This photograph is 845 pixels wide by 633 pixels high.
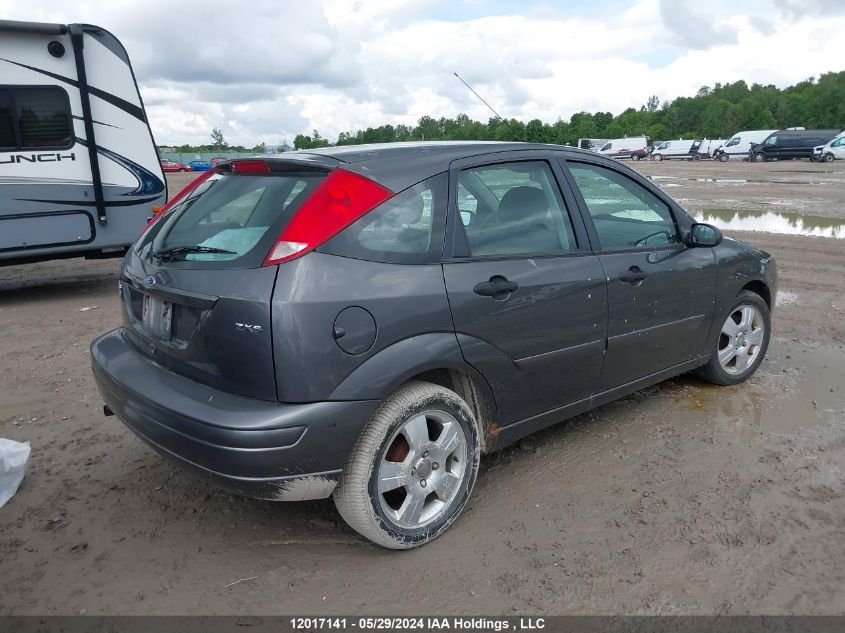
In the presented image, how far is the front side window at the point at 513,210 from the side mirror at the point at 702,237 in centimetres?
103

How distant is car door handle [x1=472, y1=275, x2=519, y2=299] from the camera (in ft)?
9.90

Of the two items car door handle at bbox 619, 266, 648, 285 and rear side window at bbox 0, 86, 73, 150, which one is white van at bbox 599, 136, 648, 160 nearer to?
rear side window at bbox 0, 86, 73, 150

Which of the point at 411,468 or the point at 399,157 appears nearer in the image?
the point at 411,468

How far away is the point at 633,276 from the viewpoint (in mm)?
3699

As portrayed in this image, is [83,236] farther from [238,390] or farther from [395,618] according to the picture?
[395,618]

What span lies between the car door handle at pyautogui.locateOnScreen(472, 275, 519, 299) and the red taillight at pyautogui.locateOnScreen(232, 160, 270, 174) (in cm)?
111

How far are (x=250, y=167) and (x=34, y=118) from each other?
5697mm

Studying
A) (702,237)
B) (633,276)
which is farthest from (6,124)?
(702,237)

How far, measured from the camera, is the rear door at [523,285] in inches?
119

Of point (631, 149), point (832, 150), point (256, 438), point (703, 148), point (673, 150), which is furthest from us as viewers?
point (631, 149)

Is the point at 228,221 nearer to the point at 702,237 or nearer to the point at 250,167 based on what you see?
the point at 250,167

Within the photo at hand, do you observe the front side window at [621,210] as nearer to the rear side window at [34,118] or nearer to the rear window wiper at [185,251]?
the rear window wiper at [185,251]

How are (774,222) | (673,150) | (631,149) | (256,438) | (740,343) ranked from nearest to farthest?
(256,438)
(740,343)
(774,222)
(673,150)
(631,149)

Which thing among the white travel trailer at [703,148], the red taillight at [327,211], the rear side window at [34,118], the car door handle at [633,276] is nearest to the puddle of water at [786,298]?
the car door handle at [633,276]
